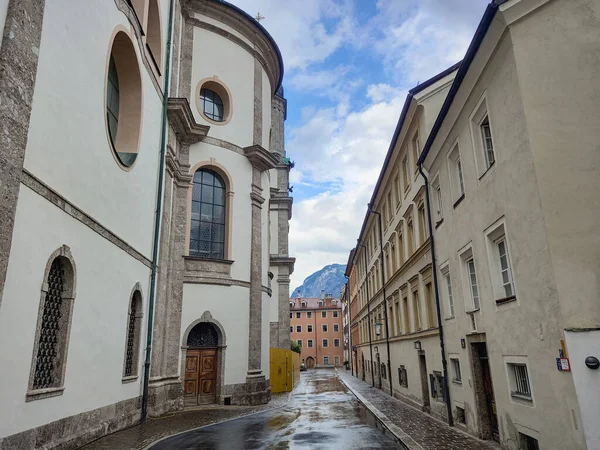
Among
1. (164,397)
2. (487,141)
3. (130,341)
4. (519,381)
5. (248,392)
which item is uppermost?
(487,141)

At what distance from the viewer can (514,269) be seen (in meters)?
8.05

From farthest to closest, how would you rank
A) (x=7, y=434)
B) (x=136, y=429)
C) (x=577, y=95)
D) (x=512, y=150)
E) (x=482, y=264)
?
1. (x=136, y=429)
2. (x=482, y=264)
3. (x=512, y=150)
4. (x=577, y=95)
5. (x=7, y=434)

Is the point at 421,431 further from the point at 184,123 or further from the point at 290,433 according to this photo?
the point at 184,123

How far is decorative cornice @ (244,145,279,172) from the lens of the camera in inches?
794

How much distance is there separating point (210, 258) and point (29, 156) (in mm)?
11082

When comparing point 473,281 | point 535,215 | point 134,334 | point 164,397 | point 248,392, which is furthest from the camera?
point 248,392

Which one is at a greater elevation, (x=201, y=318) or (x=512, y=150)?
(x=512, y=150)

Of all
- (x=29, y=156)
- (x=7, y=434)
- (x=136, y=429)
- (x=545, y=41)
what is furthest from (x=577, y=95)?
(x=136, y=429)

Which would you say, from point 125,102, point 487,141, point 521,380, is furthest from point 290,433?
point 125,102

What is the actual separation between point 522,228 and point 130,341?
36.0 ft

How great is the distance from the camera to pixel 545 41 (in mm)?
7625

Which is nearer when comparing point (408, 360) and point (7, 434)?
point (7, 434)

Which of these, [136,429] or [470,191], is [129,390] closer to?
[136,429]

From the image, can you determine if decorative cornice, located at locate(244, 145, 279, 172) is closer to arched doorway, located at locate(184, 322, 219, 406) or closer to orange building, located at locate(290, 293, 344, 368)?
arched doorway, located at locate(184, 322, 219, 406)
